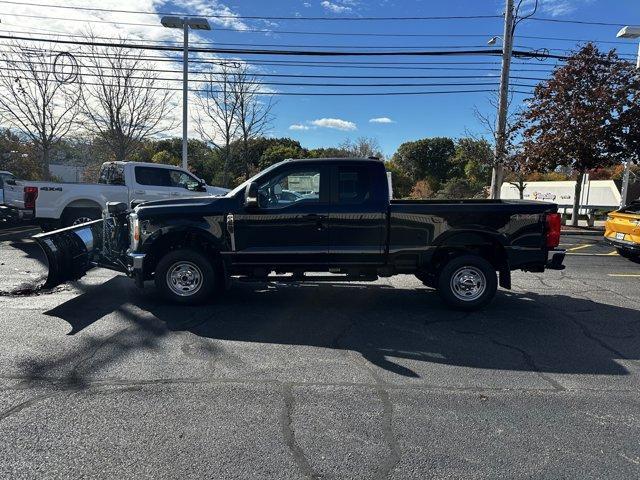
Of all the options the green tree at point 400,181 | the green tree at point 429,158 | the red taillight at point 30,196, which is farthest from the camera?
the green tree at point 429,158

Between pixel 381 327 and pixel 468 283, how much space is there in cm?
153

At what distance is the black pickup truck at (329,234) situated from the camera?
6172mm

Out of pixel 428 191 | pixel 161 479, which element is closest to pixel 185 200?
pixel 161 479

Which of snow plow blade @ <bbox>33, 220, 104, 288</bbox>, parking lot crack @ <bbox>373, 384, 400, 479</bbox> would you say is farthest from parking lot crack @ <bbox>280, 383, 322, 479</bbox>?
snow plow blade @ <bbox>33, 220, 104, 288</bbox>

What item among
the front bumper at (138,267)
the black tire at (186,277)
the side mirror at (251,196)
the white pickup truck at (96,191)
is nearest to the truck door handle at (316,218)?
the side mirror at (251,196)

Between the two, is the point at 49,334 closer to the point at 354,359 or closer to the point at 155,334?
the point at 155,334

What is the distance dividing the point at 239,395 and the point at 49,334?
8.96ft

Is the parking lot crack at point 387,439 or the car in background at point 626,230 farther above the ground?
the car in background at point 626,230

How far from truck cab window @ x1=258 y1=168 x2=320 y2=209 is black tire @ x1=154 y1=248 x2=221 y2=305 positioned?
123cm

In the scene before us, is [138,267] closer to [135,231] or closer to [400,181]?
[135,231]

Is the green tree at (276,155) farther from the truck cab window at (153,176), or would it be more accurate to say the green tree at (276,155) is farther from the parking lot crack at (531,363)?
the parking lot crack at (531,363)

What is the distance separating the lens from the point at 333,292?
24.3ft

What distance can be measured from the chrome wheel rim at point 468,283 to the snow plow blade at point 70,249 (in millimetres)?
5270

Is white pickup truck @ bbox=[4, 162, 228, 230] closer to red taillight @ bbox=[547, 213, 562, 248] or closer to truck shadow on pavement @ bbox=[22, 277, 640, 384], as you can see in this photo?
truck shadow on pavement @ bbox=[22, 277, 640, 384]
